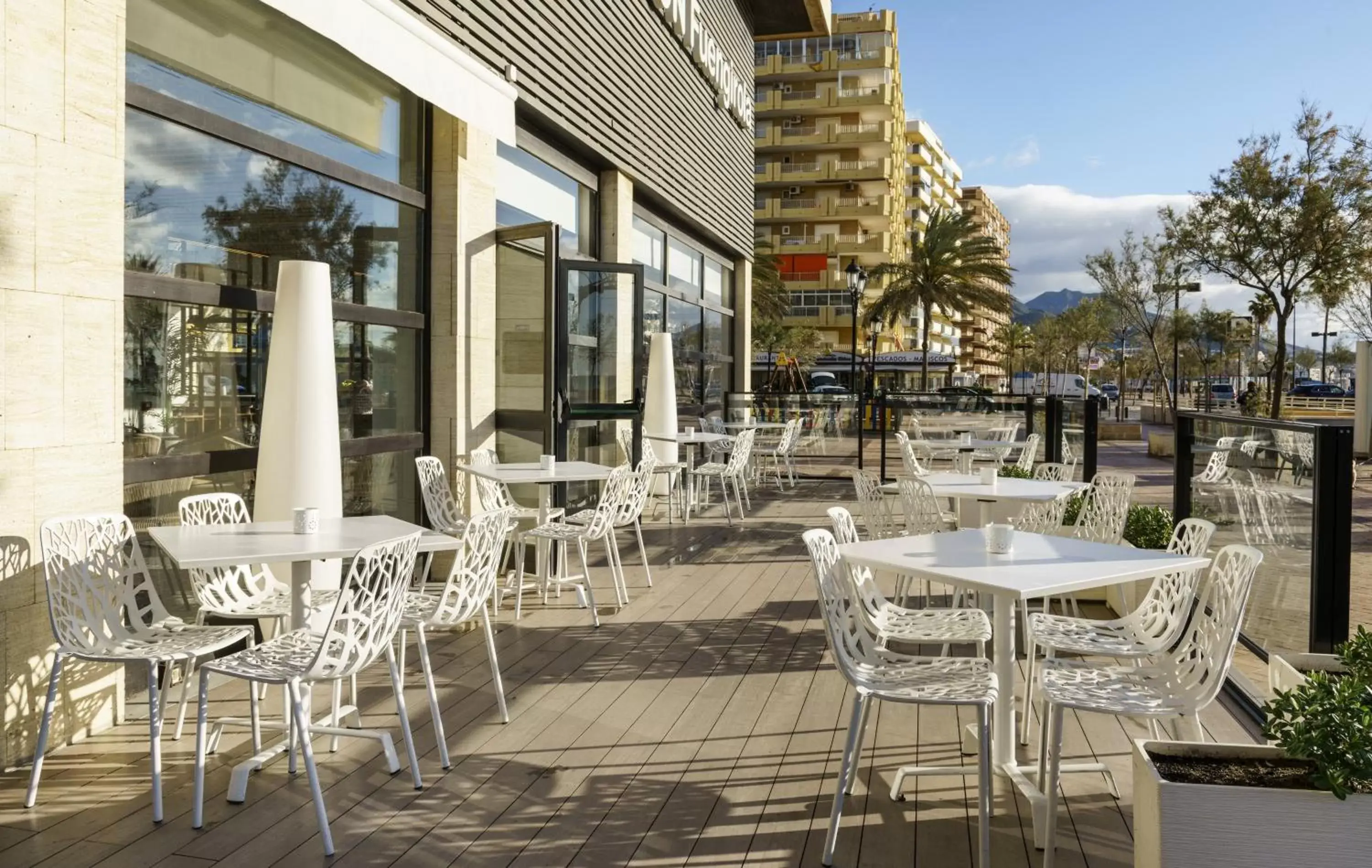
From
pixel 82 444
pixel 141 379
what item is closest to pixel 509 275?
pixel 141 379

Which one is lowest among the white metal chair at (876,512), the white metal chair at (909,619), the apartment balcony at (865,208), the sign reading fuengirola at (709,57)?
the white metal chair at (909,619)

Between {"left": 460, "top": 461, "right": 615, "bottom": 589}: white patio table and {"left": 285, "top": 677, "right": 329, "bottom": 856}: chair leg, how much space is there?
306cm

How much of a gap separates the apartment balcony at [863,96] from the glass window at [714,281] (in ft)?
131

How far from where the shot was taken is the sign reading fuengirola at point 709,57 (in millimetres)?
12516

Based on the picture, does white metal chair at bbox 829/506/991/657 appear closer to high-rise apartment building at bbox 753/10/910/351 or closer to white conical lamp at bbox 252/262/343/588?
white conical lamp at bbox 252/262/343/588

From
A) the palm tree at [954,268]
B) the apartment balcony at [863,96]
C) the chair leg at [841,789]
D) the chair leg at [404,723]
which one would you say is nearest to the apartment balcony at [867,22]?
the apartment balcony at [863,96]

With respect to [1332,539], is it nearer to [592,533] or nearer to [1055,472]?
[592,533]

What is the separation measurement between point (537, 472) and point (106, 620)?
3.24m

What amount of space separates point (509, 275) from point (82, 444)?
14.5 ft

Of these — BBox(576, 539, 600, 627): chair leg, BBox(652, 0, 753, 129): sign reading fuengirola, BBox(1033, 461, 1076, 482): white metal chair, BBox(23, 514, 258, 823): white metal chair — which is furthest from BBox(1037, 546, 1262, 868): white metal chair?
BBox(652, 0, 753, 129): sign reading fuengirola

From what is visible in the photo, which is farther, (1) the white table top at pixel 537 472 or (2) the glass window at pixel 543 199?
(2) the glass window at pixel 543 199

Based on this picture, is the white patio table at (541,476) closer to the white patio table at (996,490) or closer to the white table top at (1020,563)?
the white patio table at (996,490)

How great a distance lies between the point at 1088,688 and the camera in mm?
3324

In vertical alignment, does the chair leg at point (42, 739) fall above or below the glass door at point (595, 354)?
below
